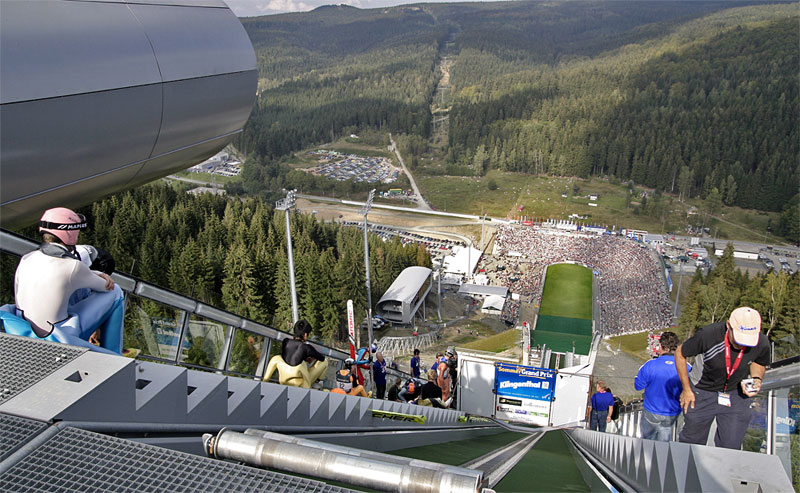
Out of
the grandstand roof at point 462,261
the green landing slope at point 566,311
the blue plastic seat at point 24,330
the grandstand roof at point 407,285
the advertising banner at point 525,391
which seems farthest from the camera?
the grandstand roof at point 462,261

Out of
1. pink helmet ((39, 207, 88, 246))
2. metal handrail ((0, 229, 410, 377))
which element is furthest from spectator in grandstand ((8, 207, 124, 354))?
metal handrail ((0, 229, 410, 377))

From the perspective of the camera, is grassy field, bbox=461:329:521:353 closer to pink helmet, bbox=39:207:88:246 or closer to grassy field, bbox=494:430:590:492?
grassy field, bbox=494:430:590:492

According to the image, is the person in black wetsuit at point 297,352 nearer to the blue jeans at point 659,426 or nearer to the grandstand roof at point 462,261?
the blue jeans at point 659,426

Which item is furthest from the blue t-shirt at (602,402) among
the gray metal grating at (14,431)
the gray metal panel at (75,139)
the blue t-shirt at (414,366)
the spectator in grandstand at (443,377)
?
the gray metal grating at (14,431)

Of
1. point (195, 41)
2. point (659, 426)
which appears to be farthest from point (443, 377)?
point (195, 41)

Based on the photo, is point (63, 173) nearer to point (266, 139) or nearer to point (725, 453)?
point (725, 453)

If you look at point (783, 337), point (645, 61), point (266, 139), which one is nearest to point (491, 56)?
point (645, 61)
